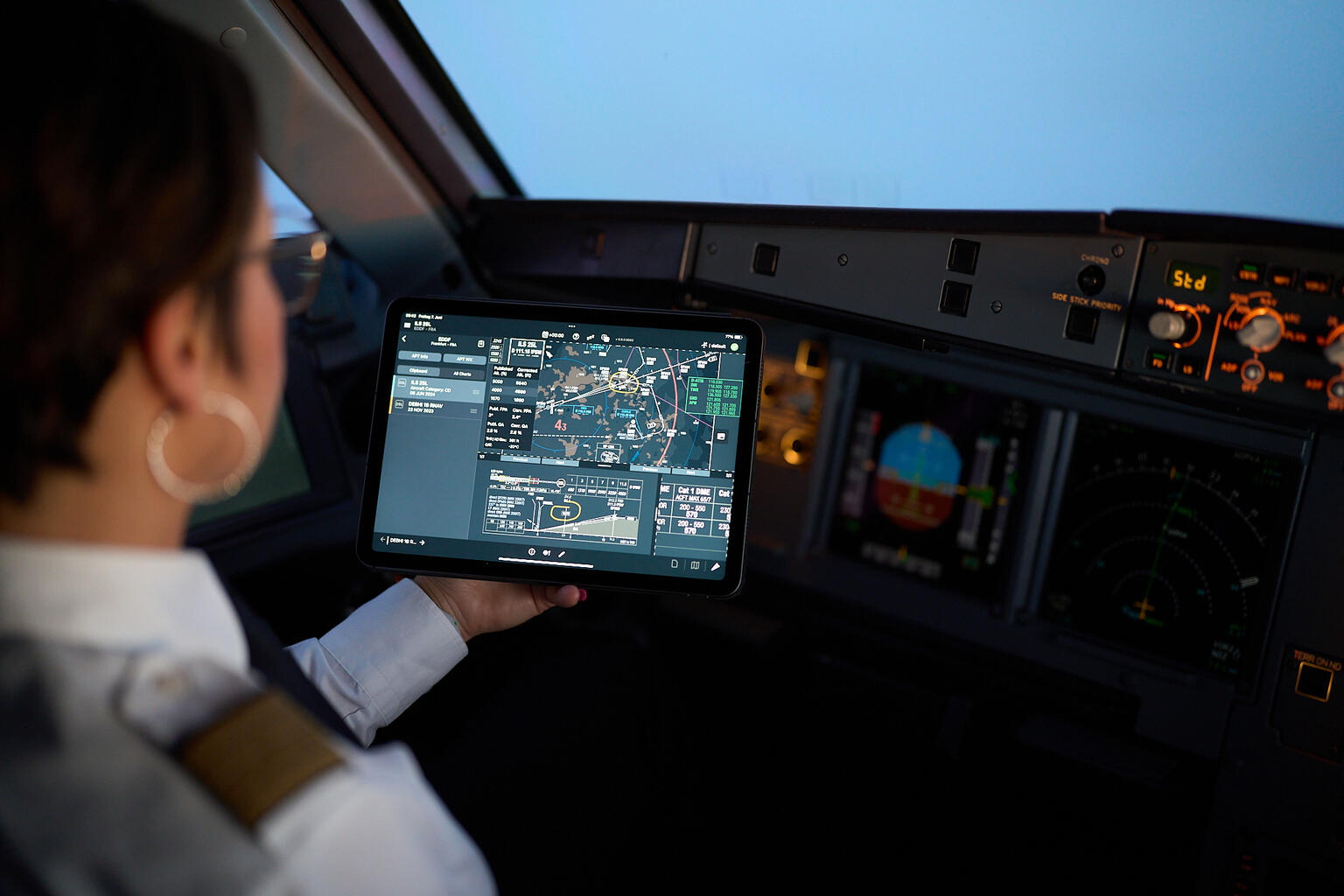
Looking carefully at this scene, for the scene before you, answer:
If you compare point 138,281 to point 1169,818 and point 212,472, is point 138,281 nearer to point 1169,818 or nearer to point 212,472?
point 212,472

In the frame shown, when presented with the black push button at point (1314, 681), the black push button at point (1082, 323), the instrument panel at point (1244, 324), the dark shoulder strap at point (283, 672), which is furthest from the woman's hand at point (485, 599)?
the black push button at point (1314, 681)

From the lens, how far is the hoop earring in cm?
66

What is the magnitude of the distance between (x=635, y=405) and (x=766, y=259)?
442mm

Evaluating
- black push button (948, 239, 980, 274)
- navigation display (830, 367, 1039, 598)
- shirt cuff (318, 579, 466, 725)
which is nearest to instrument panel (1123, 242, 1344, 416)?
black push button (948, 239, 980, 274)

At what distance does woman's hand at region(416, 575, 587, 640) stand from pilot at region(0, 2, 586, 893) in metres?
0.69

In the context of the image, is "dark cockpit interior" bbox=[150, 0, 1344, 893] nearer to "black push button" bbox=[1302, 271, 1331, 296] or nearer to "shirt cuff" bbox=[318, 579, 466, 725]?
"black push button" bbox=[1302, 271, 1331, 296]

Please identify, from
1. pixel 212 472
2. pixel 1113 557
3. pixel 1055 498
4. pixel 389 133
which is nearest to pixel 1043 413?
pixel 1055 498

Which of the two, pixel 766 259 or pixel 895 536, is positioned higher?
pixel 766 259

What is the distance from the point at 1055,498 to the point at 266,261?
158 cm

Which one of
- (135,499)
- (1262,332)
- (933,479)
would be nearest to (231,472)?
(135,499)

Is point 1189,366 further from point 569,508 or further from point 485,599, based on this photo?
point 485,599

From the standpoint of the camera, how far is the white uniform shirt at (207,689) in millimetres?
618

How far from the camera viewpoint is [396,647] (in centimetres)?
128

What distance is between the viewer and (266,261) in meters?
0.70
